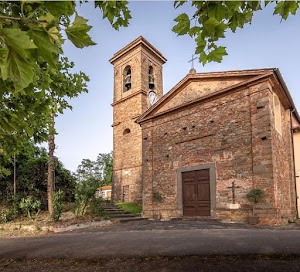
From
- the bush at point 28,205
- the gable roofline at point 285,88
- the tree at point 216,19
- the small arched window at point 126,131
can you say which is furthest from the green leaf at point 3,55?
the small arched window at point 126,131

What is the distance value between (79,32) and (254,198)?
1050 cm

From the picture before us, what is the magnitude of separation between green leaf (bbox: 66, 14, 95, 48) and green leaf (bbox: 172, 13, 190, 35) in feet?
3.48

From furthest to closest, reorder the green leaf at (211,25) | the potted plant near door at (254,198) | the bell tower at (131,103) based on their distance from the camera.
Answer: the bell tower at (131,103), the potted plant near door at (254,198), the green leaf at (211,25)

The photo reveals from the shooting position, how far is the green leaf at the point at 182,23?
2170mm

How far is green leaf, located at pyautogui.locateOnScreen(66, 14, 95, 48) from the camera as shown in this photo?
4.25ft

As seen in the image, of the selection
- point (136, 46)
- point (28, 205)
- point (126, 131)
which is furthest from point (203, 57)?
point (136, 46)

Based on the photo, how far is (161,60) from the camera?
21.3 m

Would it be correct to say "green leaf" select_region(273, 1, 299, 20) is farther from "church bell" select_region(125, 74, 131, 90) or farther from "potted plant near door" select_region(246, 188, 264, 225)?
"church bell" select_region(125, 74, 131, 90)

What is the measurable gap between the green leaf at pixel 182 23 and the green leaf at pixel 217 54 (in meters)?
0.31

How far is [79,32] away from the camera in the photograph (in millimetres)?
1315

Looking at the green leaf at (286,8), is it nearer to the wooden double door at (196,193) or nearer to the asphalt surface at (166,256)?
the asphalt surface at (166,256)

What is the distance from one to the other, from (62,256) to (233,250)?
316cm

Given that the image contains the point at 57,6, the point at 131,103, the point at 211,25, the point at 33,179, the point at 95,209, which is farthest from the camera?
the point at 131,103

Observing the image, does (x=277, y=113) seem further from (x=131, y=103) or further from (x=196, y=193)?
(x=131, y=103)
